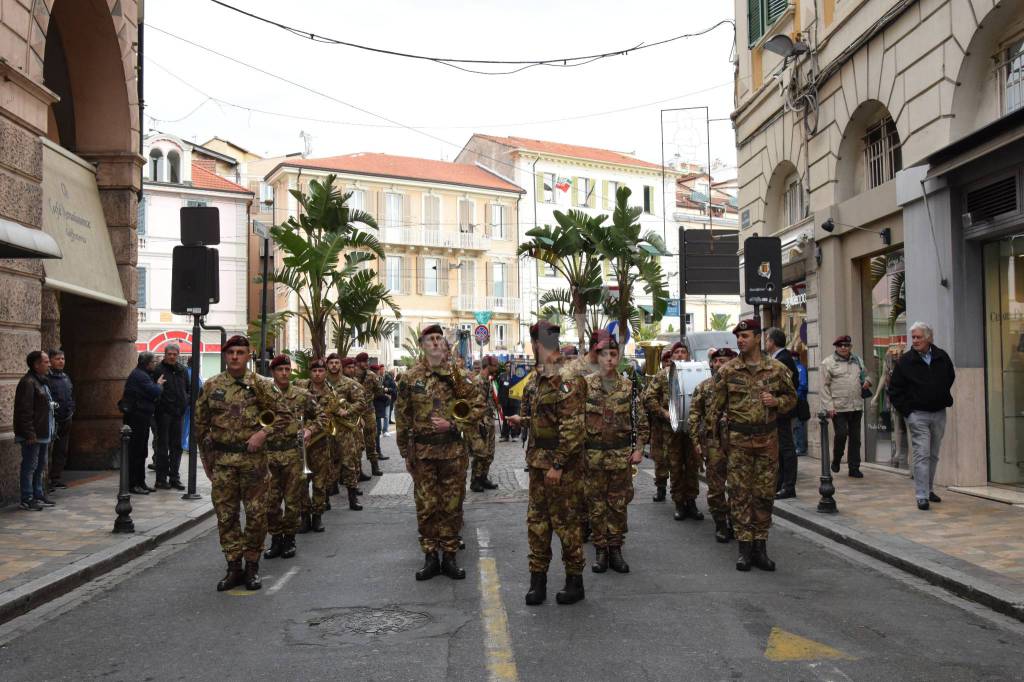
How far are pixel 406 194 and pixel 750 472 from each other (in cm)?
4918

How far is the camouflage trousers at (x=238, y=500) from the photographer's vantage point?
24.0 ft

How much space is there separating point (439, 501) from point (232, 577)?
165 cm

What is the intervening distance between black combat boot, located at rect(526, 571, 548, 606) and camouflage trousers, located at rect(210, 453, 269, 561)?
7.24 ft

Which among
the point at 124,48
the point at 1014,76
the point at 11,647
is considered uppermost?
the point at 124,48

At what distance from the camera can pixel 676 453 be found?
10.5 m

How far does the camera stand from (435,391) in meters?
7.82

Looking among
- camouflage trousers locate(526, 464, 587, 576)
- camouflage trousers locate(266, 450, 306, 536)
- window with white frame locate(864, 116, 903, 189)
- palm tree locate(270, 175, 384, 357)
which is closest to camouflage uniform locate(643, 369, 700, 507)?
camouflage trousers locate(266, 450, 306, 536)

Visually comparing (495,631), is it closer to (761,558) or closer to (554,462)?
(554,462)

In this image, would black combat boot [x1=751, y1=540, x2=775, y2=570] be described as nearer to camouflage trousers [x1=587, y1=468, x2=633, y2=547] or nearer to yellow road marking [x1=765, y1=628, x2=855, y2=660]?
camouflage trousers [x1=587, y1=468, x2=633, y2=547]

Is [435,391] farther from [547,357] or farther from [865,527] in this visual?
[865,527]

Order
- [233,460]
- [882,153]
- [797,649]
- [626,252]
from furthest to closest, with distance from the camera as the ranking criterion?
[626,252] → [882,153] → [233,460] → [797,649]

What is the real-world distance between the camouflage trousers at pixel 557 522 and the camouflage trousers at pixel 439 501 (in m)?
1.12

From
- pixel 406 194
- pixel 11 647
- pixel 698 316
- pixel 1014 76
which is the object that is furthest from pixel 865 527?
pixel 698 316

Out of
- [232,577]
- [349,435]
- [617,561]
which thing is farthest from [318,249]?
[617,561]
